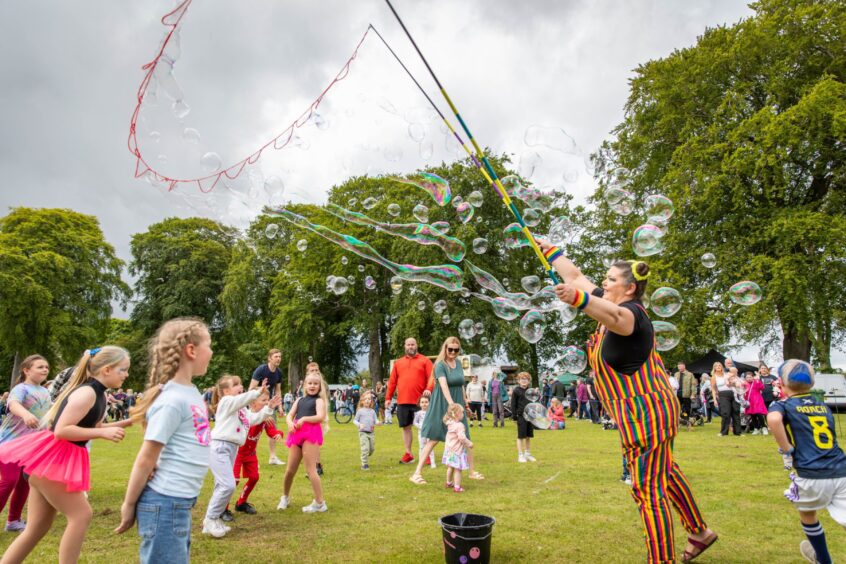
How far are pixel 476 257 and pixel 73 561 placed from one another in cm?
2133

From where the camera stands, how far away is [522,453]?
31.4 ft

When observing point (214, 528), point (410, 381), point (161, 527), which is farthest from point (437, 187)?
point (161, 527)

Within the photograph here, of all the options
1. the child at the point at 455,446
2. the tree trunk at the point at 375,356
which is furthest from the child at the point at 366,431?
the tree trunk at the point at 375,356

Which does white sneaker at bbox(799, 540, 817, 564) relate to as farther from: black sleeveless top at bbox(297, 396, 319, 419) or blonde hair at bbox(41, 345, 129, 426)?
blonde hair at bbox(41, 345, 129, 426)

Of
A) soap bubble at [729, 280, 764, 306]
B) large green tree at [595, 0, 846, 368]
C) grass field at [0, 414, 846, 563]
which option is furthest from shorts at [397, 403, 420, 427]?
large green tree at [595, 0, 846, 368]

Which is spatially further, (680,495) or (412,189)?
(412,189)

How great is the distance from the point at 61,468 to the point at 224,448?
6.25ft

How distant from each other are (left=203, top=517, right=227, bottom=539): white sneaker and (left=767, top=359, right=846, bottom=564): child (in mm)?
4583

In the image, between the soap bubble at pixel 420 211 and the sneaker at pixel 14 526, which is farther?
the soap bubble at pixel 420 211

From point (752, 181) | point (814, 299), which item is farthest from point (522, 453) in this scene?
point (752, 181)

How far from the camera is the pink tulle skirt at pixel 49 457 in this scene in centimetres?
347

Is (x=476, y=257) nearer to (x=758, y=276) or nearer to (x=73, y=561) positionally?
(x=758, y=276)

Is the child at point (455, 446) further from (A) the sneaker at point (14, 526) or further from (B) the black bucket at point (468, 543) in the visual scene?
(A) the sneaker at point (14, 526)

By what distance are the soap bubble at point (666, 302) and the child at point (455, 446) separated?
9.88 ft
